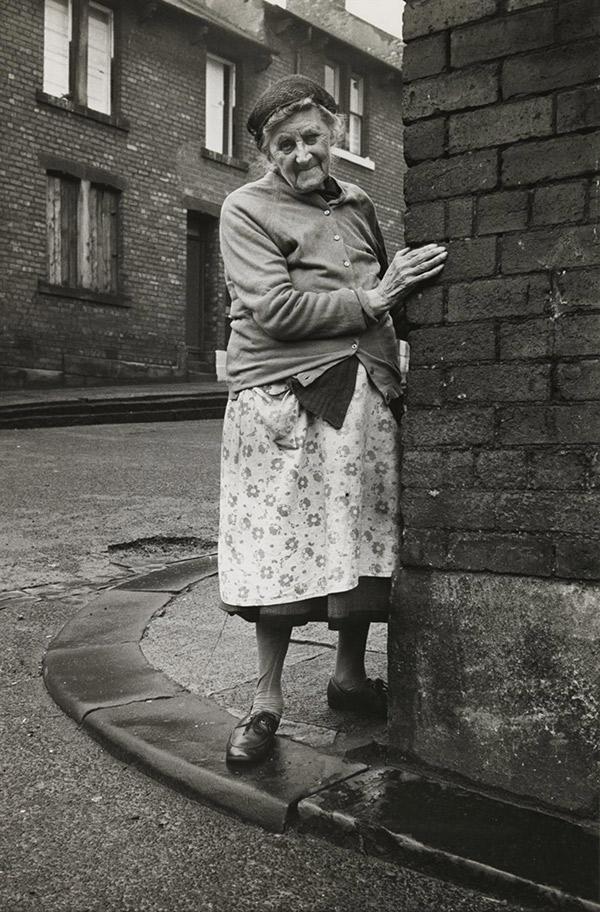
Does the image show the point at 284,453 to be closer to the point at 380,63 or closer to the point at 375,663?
the point at 375,663

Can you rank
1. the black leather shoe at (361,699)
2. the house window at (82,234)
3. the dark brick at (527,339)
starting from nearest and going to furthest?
1. the dark brick at (527,339)
2. the black leather shoe at (361,699)
3. the house window at (82,234)

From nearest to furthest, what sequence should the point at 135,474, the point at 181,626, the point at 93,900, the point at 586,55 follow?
the point at 93,900
the point at 586,55
the point at 181,626
the point at 135,474

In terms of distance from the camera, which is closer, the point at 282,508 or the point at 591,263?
the point at 591,263

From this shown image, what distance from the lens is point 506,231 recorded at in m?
2.58

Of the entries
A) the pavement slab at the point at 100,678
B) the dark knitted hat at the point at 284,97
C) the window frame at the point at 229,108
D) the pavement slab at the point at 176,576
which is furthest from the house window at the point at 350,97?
the dark knitted hat at the point at 284,97

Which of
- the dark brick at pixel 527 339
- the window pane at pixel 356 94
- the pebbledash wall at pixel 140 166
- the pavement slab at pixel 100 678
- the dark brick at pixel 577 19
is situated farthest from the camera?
the window pane at pixel 356 94

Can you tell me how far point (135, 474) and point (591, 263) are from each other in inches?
245

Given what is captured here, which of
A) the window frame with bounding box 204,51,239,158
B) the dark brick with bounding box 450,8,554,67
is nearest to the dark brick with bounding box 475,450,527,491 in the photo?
the dark brick with bounding box 450,8,554,67

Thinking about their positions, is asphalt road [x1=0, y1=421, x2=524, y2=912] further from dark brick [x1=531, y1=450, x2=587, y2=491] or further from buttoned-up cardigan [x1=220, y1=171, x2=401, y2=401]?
buttoned-up cardigan [x1=220, y1=171, x2=401, y2=401]

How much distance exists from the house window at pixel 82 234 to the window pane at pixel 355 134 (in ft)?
21.2

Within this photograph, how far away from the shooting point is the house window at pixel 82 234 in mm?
16750

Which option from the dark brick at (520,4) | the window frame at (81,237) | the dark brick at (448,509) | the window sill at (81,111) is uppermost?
the window sill at (81,111)

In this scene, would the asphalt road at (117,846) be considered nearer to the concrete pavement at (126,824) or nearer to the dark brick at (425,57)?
the concrete pavement at (126,824)

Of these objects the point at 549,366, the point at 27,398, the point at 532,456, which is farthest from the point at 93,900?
the point at 27,398
